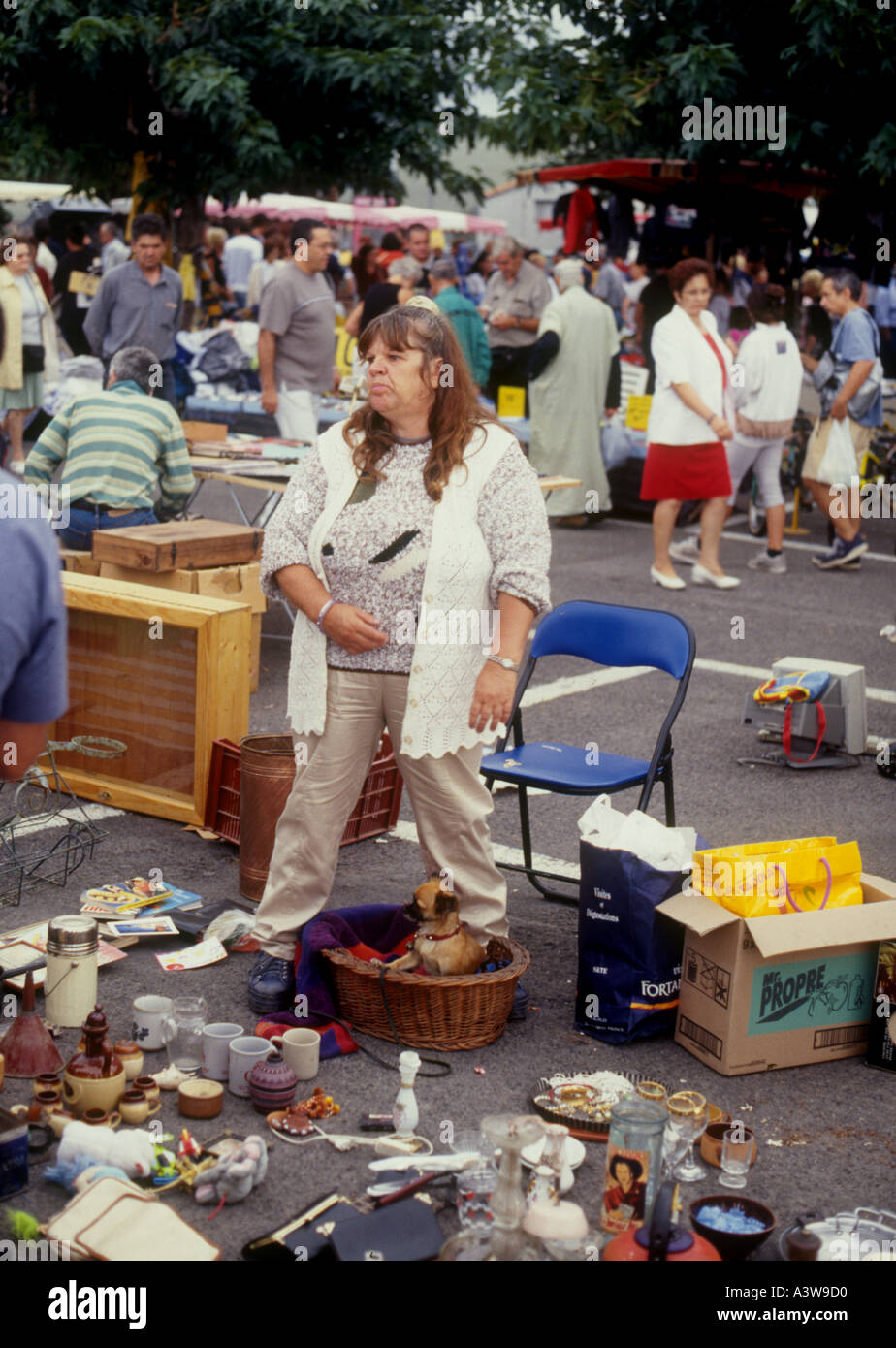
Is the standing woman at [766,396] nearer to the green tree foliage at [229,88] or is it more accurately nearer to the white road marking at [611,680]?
the white road marking at [611,680]

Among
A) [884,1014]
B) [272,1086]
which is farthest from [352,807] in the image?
[884,1014]

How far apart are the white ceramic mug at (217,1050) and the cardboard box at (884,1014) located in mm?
1757

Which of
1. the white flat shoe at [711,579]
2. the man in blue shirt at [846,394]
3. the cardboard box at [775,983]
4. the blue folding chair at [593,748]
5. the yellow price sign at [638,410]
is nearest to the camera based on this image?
the cardboard box at [775,983]

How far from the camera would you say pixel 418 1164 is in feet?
11.9

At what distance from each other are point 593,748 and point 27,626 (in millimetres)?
3484

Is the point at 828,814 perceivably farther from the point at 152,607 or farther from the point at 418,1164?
the point at 418,1164

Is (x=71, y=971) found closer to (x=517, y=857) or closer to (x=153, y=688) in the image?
(x=153, y=688)

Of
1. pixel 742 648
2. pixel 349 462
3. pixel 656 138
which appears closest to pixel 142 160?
pixel 656 138

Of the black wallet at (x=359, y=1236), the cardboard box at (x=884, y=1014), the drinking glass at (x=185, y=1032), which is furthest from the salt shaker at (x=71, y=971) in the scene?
the cardboard box at (x=884, y=1014)

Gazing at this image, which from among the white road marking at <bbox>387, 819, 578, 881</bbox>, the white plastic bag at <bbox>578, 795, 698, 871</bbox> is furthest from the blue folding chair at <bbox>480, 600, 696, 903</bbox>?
the white plastic bag at <bbox>578, 795, 698, 871</bbox>

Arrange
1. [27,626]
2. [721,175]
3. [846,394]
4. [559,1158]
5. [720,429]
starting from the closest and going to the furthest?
[27,626]
[559,1158]
[720,429]
[846,394]
[721,175]

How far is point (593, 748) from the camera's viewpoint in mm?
5590

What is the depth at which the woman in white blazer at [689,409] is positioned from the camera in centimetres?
964

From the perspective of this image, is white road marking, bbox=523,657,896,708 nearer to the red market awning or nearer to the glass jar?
the glass jar
